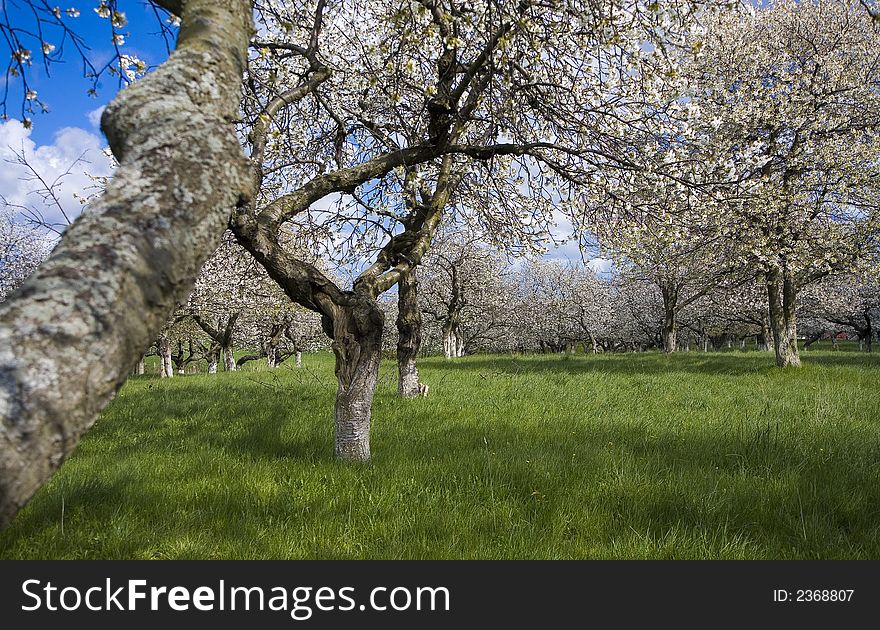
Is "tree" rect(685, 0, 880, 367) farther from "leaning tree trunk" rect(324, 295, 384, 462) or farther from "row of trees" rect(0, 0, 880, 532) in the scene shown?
"leaning tree trunk" rect(324, 295, 384, 462)

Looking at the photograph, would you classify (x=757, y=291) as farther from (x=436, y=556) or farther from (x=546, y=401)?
(x=436, y=556)

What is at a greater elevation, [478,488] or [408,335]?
[408,335]

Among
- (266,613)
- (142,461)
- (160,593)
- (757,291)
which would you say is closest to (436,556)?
(266,613)

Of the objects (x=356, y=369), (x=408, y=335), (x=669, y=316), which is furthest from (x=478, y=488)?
(x=669, y=316)

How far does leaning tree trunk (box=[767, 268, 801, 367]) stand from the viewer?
47.2ft

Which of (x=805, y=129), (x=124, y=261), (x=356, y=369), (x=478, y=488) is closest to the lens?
(x=124, y=261)

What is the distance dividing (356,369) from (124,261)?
405 centimetres

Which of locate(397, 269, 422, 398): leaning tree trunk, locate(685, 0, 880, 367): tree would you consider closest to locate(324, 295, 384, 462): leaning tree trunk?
locate(397, 269, 422, 398): leaning tree trunk

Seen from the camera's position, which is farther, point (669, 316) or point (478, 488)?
point (669, 316)

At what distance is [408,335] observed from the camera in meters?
9.95

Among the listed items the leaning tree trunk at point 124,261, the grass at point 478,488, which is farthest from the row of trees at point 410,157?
the grass at point 478,488

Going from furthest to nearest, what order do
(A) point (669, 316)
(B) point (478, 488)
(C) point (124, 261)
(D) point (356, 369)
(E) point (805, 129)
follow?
(A) point (669, 316), (E) point (805, 129), (D) point (356, 369), (B) point (478, 488), (C) point (124, 261)

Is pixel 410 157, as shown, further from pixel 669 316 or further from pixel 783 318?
pixel 669 316

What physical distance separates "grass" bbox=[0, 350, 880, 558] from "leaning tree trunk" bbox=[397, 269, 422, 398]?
169 cm
